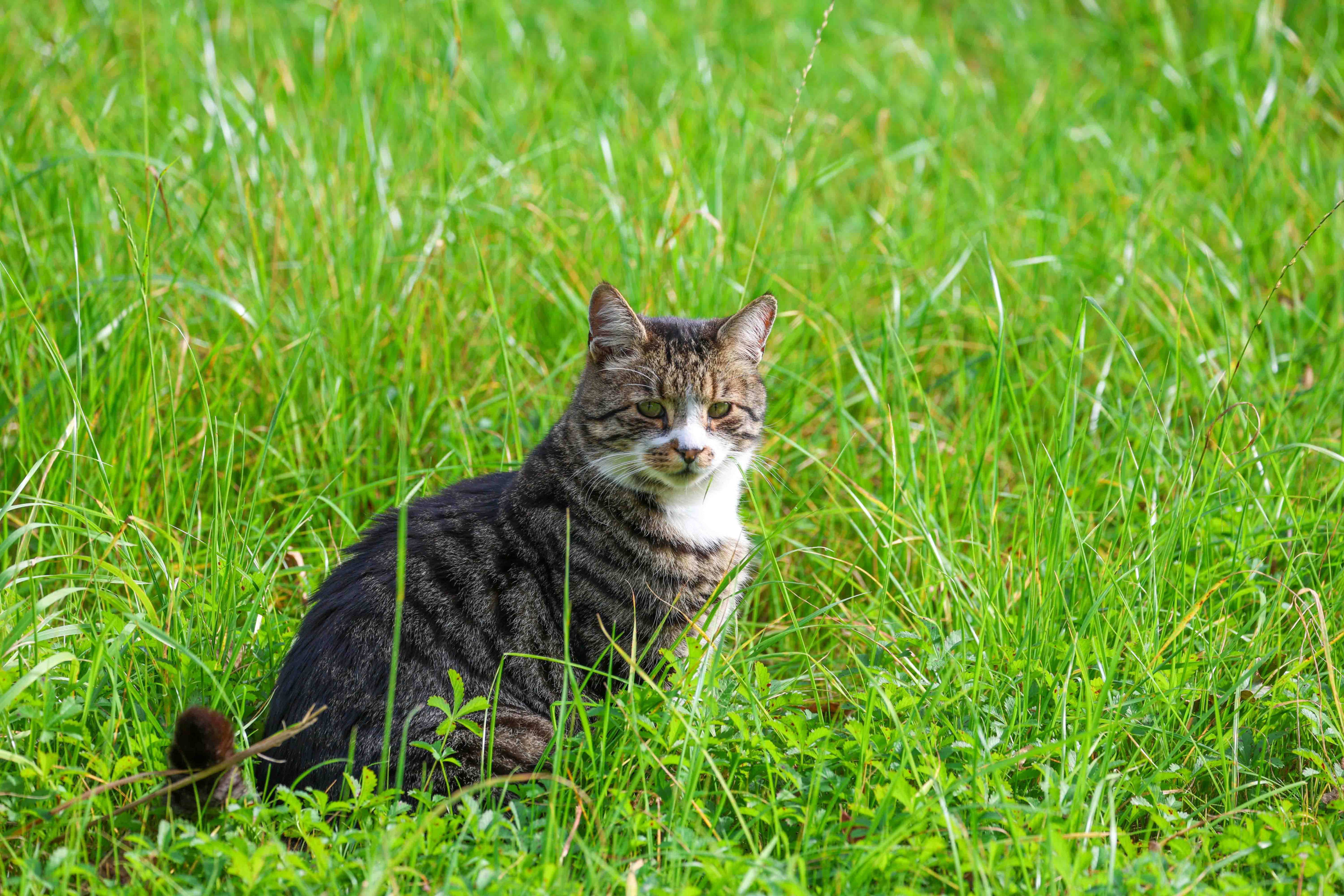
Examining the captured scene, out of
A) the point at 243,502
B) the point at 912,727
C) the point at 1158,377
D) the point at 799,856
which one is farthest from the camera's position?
the point at 1158,377


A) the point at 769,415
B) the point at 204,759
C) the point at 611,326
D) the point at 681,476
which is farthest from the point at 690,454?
the point at 204,759

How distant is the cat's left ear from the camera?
2.99m

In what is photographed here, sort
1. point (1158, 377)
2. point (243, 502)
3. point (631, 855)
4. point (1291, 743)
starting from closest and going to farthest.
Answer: point (631, 855) < point (1291, 743) < point (243, 502) < point (1158, 377)

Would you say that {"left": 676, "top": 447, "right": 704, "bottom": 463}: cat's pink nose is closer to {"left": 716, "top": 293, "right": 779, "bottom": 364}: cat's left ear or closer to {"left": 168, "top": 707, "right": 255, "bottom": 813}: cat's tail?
{"left": 716, "top": 293, "right": 779, "bottom": 364}: cat's left ear

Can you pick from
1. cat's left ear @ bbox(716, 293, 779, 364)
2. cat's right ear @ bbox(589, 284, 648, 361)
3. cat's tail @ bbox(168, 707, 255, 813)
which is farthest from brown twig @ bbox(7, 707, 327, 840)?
cat's left ear @ bbox(716, 293, 779, 364)

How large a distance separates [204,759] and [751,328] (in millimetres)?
1745

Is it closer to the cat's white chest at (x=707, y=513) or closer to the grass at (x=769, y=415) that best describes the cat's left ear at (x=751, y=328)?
the cat's white chest at (x=707, y=513)

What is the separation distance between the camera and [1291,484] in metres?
3.51

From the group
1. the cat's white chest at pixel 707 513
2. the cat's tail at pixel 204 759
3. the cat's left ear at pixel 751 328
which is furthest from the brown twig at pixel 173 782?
the cat's left ear at pixel 751 328

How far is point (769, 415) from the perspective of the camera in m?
3.81

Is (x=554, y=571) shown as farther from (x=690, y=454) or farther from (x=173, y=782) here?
(x=173, y=782)

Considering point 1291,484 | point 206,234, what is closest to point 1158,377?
point 1291,484

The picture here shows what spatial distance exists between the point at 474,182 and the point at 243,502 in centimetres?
182

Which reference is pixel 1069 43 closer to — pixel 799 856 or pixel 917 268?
pixel 917 268
